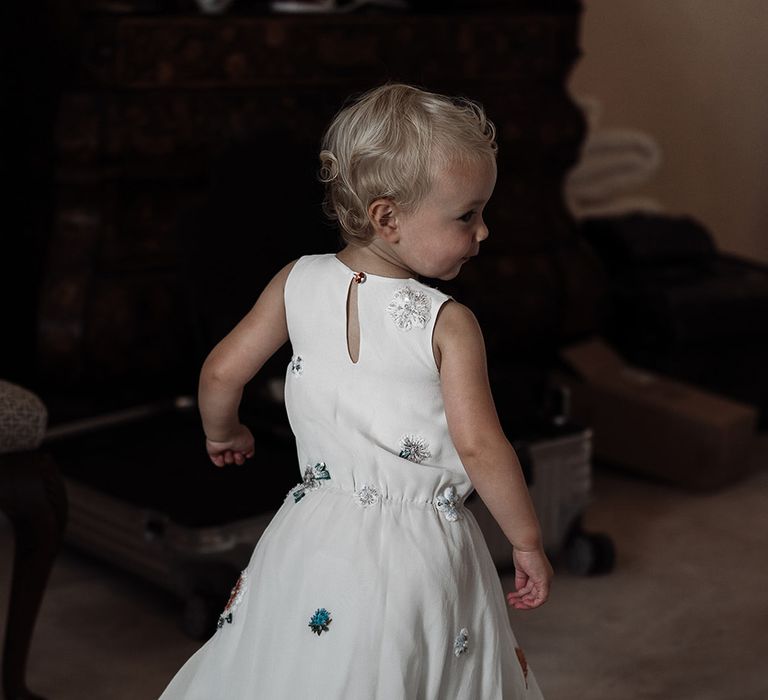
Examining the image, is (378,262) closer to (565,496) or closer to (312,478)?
(312,478)

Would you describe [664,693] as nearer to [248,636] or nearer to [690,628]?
[690,628]

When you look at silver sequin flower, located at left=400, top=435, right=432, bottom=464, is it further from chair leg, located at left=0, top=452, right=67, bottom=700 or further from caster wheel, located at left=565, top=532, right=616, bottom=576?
caster wheel, located at left=565, top=532, right=616, bottom=576

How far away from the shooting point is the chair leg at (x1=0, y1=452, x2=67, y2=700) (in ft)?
6.75

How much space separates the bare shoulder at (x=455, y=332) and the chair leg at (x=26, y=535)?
878 millimetres

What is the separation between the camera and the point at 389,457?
1477mm

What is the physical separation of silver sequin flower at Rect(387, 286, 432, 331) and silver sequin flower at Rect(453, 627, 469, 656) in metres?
0.34

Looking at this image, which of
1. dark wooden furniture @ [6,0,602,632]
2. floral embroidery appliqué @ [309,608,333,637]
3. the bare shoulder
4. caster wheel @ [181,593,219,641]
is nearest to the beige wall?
dark wooden furniture @ [6,0,602,632]

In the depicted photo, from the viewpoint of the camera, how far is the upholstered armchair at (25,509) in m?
2.05

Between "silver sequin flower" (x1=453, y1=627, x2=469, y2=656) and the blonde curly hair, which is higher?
the blonde curly hair

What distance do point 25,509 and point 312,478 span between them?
0.70 meters

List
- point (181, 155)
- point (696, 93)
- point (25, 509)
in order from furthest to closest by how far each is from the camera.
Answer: point (696, 93)
point (181, 155)
point (25, 509)

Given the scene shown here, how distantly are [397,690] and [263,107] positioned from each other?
1960 mm

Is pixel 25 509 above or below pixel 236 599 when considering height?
below

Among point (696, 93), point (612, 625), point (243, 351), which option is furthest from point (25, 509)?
point (696, 93)
